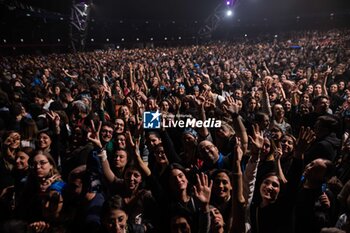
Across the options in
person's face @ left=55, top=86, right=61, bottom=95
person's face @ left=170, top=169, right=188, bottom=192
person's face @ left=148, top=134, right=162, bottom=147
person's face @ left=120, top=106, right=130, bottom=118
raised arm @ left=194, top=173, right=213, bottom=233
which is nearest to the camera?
raised arm @ left=194, top=173, right=213, bottom=233

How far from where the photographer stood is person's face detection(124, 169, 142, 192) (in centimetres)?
295

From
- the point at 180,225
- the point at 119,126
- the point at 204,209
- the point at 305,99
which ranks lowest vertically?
the point at 180,225

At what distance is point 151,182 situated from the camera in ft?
9.91

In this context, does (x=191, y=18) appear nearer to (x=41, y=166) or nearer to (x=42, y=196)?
(x=41, y=166)

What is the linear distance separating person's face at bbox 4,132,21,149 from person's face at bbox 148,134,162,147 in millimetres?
1594

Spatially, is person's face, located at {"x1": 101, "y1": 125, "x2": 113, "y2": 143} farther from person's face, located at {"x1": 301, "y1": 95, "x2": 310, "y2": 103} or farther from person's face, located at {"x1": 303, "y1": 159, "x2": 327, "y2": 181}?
person's face, located at {"x1": 301, "y1": 95, "x2": 310, "y2": 103}

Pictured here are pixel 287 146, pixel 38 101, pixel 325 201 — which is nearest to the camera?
pixel 325 201

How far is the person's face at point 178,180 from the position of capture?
2.81 m

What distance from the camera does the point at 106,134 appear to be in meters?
3.96

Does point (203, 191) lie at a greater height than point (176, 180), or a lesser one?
lesser

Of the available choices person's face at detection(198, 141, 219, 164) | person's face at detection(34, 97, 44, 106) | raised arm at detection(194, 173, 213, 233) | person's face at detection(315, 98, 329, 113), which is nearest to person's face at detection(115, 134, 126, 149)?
person's face at detection(198, 141, 219, 164)

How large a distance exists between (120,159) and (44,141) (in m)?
1.07

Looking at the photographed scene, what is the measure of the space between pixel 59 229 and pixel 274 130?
2.69 m

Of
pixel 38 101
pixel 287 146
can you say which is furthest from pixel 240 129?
pixel 38 101
